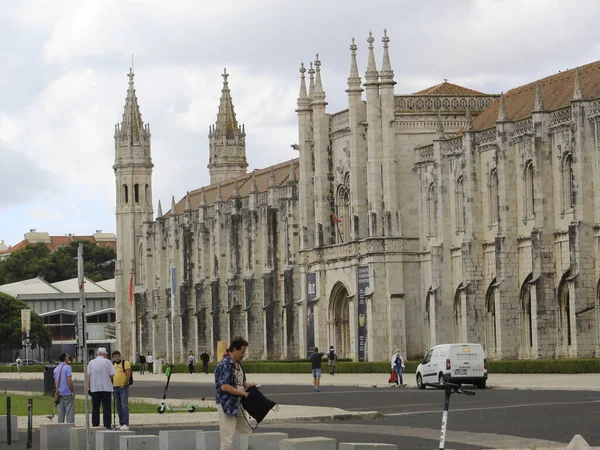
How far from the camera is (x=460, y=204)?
247 ft

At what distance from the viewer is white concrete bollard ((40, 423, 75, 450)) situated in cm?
2934

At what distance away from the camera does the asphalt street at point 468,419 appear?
28.6 meters

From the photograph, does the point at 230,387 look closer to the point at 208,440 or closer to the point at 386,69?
the point at 208,440

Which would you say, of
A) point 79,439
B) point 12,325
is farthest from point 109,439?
point 12,325

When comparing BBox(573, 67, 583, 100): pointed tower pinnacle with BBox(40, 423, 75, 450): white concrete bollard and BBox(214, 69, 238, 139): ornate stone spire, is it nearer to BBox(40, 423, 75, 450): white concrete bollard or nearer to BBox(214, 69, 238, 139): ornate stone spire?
BBox(40, 423, 75, 450): white concrete bollard

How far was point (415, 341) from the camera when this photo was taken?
262 feet

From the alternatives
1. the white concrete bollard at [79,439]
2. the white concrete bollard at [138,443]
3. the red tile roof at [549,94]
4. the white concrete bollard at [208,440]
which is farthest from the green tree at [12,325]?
the white concrete bollard at [208,440]

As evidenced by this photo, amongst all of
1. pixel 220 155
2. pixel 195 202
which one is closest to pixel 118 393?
pixel 195 202

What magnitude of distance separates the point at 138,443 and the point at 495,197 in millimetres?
48738

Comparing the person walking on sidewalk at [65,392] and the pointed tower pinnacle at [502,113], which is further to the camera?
the pointed tower pinnacle at [502,113]

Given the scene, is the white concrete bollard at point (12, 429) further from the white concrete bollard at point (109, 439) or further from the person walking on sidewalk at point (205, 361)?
the person walking on sidewalk at point (205, 361)

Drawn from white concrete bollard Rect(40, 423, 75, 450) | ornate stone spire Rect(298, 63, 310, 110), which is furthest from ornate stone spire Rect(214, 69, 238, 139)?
white concrete bollard Rect(40, 423, 75, 450)

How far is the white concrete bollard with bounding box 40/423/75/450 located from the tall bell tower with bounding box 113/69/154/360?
9667cm

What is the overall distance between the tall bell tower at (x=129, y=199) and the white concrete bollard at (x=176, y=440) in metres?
102
